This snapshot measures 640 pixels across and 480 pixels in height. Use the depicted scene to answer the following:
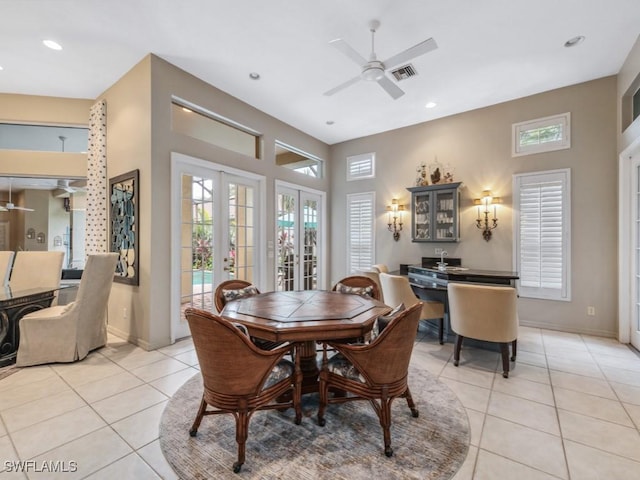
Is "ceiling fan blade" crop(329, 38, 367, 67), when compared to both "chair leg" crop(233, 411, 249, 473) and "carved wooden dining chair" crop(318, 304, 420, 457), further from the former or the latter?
"chair leg" crop(233, 411, 249, 473)

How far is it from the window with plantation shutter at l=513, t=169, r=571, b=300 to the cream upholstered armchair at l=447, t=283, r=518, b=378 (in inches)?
76.0

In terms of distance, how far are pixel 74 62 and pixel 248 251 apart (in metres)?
3.20

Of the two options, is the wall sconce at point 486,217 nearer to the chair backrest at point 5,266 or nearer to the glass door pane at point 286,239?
the glass door pane at point 286,239

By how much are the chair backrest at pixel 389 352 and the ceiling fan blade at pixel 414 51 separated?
2.17 m

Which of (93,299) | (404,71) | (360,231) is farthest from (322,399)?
(360,231)

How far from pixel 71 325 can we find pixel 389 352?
3.33 metres

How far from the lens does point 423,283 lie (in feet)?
13.4

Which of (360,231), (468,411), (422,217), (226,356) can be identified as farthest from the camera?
(360,231)

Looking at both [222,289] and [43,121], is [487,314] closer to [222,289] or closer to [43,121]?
[222,289]

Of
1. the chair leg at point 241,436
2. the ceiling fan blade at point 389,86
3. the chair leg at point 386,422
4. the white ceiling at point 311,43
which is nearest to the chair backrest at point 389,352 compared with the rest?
the chair leg at point 386,422

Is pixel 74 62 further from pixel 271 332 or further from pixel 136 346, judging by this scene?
pixel 271 332

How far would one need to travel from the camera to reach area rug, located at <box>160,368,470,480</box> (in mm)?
1655

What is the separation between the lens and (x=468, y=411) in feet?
7.34

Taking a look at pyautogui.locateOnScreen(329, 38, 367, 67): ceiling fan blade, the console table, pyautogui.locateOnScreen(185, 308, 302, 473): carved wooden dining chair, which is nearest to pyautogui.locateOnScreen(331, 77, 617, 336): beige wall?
pyautogui.locateOnScreen(329, 38, 367, 67): ceiling fan blade
